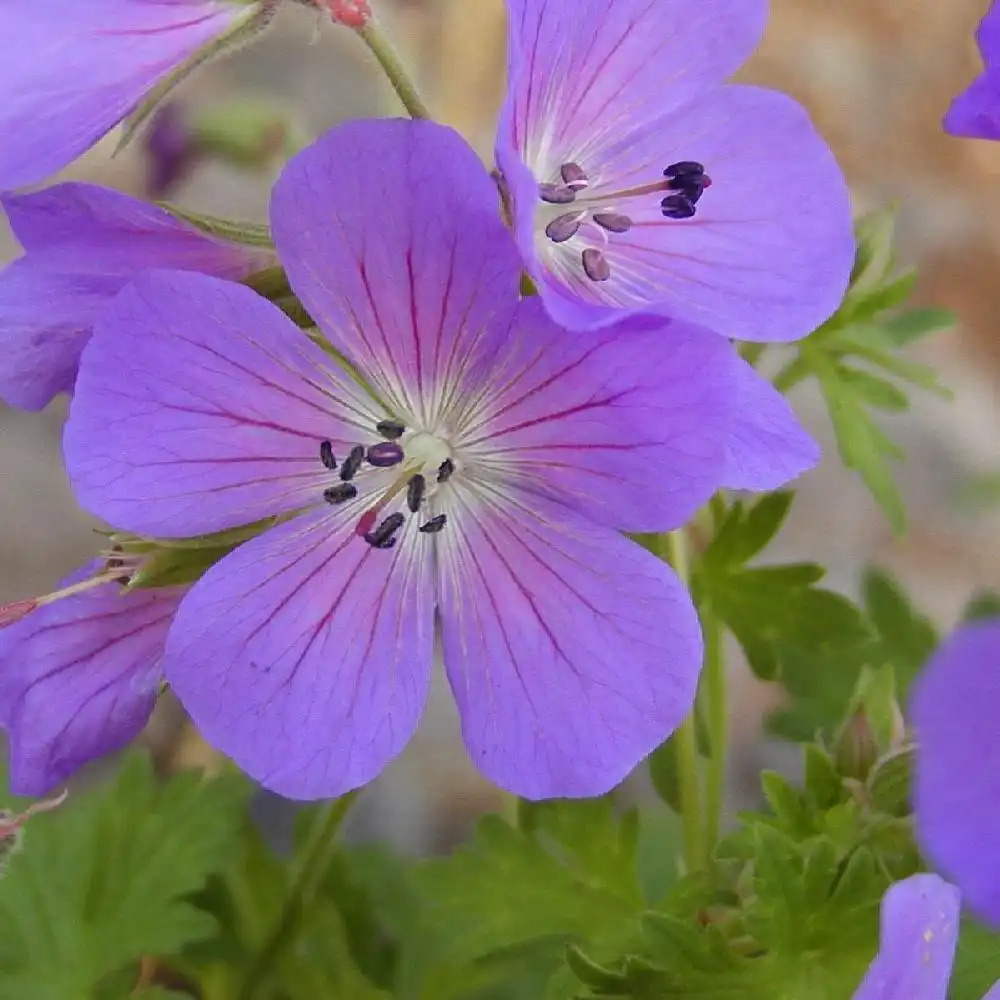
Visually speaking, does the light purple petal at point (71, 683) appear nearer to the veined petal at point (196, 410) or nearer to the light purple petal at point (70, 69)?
the veined petal at point (196, 410)

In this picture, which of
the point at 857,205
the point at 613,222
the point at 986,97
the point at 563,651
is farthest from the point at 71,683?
the point at 857,205

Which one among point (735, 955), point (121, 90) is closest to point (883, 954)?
point (735, 955)

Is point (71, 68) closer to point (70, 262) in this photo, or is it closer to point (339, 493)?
point (70, 262)

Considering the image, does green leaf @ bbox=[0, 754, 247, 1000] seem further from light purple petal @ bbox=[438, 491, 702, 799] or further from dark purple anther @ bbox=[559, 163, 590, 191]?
dark purple anther @ bbox=[559, 163, 590, 191]

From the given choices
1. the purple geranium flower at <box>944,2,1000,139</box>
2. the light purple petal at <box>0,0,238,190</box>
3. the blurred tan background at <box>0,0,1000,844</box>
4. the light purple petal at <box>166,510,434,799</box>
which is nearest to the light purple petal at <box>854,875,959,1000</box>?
the light purple petal at <box>166,510,434,799</box>

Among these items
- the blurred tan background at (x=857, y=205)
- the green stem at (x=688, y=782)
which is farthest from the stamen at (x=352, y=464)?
the blurred tan background at (x=857, y=205)
